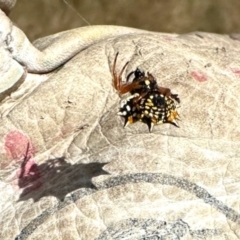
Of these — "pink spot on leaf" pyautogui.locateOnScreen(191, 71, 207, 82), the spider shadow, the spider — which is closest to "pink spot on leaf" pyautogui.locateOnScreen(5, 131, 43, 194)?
the spider shadow

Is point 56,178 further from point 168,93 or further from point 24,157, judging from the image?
point 168,93

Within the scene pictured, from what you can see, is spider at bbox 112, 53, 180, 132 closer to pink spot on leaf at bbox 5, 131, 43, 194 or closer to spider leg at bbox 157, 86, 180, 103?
spider leg at bbox 157, 86, 180, 103

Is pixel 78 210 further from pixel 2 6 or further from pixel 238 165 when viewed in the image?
pixel 2 6

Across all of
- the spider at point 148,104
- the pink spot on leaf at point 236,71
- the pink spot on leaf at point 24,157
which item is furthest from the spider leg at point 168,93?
the pink spot on leaf at point 24,157

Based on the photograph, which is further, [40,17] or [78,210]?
[40,17]

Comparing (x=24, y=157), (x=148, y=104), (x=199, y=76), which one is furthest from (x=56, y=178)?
(x=199, y=76)

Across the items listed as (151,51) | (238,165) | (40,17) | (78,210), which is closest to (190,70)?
(151,51)
